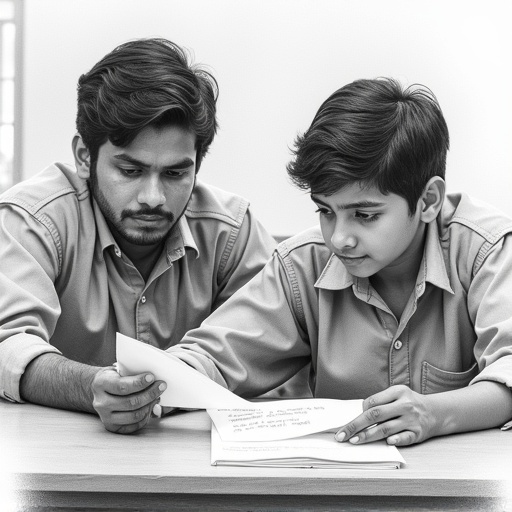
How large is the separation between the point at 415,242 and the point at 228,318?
1.17 ft

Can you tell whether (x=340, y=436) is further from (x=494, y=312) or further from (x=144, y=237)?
(x=144, y=237)

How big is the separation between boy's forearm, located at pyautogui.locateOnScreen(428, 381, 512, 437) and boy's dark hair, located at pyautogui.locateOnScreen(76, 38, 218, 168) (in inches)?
30.0

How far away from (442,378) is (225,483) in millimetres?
612

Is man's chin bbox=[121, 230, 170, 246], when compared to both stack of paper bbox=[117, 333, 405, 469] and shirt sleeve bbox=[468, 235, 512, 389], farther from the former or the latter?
shirt sleeve bbox=[468, 235, 512, 389]

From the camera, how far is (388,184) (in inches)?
52.8

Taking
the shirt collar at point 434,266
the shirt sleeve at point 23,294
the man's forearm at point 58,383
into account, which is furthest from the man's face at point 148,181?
the shirt collar at point 434,266

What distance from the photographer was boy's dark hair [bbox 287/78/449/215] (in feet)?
4.40

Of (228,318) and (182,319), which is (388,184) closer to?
(228,318)

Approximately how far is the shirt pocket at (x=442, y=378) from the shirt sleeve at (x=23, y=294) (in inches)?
24.6

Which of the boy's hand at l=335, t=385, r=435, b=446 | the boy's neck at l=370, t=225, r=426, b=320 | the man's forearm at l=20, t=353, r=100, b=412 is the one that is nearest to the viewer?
the boy's hand at l=335, t=385, r=435, b=446

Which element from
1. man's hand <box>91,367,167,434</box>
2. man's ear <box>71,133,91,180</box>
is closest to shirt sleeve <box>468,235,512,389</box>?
man's hand <box>91,367,167,434</box>

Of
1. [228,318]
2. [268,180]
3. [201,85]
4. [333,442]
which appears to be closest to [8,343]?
[228,318]

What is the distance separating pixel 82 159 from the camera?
1717mm

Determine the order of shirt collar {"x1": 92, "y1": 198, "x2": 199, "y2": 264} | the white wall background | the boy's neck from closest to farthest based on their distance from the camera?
the boy's neck
shirt collar {"x1": 92, "y1": 198, "x2": 199, "y2": 264}
the white wall background
